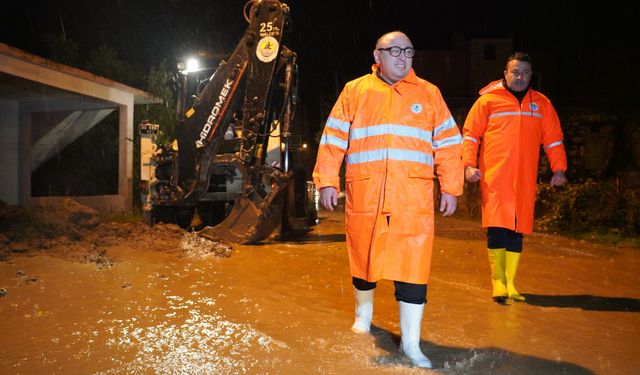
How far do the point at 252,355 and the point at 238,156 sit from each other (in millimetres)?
5172

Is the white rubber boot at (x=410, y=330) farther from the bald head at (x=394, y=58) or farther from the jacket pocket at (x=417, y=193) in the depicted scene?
the bald head at (x=394, y=58)

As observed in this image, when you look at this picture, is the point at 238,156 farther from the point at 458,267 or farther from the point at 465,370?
the point at 465,370

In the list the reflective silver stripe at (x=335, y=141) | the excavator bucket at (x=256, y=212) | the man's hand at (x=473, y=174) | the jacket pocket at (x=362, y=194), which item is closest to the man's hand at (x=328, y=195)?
the jacket pocket at (x=362, y=194)

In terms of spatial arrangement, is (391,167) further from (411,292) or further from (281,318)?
(281,318)

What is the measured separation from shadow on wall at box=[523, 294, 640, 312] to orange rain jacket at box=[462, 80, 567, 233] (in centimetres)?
66

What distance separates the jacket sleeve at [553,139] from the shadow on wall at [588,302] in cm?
114

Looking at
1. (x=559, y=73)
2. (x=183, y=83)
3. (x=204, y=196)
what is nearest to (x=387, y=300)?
(x=204, y=196)

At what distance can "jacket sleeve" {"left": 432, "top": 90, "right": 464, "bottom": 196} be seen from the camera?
3.43m

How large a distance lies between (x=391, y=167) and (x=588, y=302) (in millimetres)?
2637

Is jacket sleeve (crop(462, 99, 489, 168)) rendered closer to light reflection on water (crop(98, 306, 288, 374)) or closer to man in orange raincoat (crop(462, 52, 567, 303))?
man in orange raincoat (crop(462, 52, 567, 303))

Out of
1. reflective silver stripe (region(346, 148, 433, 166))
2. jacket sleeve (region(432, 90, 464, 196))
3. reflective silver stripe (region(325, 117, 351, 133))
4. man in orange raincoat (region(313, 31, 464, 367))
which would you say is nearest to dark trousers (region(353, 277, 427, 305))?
man in orange raincoat (region(313, 31, 464, 367))

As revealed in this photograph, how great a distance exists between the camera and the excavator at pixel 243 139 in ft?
25.7

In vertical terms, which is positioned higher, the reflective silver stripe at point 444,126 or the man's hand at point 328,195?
the reflective silver stripe at point 444,126

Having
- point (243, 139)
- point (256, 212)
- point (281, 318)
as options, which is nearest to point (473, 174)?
point (281, 318)
